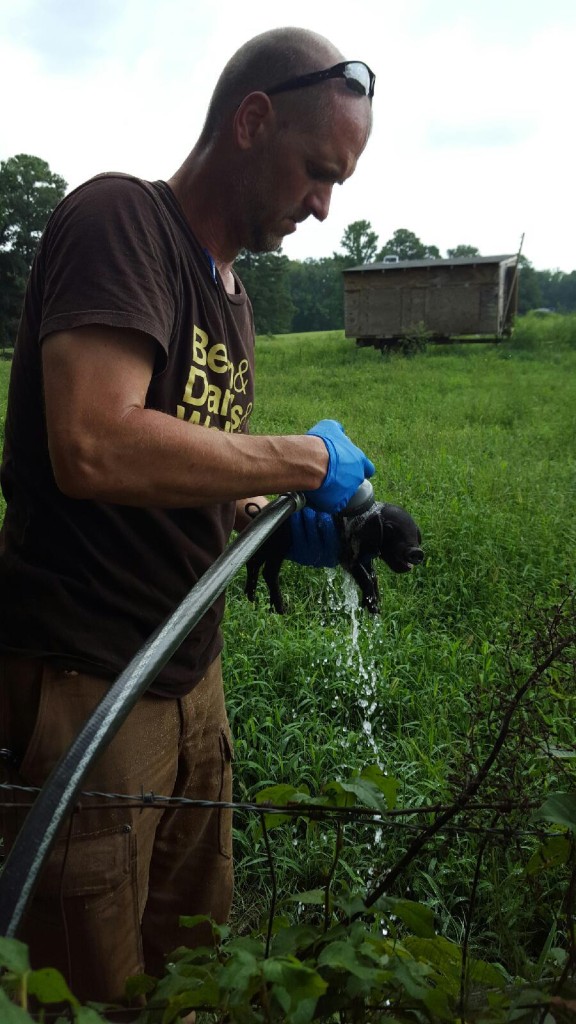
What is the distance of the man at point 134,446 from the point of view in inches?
52.4

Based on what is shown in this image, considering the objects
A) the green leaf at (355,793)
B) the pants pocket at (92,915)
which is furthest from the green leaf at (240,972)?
the pants pocket at (92,915)

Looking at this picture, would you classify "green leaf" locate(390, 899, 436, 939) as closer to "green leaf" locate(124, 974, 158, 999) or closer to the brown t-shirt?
"green leaf" locate(124, 974, 158, 999)

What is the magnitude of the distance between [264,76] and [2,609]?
1.22m

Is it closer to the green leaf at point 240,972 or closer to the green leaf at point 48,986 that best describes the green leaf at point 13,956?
the green leaf at point 48,986

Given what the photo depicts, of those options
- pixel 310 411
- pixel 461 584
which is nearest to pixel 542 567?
pixel 461 584

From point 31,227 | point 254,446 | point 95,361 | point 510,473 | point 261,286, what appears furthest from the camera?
point 261,286

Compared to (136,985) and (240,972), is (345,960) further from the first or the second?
(136,985)

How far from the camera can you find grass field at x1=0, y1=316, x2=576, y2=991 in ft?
7.22

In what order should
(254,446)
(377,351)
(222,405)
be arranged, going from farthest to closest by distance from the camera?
1. (377,351)
2. (222,405)
3. (254,446)

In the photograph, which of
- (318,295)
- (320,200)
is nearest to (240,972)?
(320,200)

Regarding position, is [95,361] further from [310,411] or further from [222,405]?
[310,411]

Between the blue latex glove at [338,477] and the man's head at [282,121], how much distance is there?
0.52 meters

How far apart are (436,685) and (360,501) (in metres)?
1.54

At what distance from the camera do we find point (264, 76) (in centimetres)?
166
